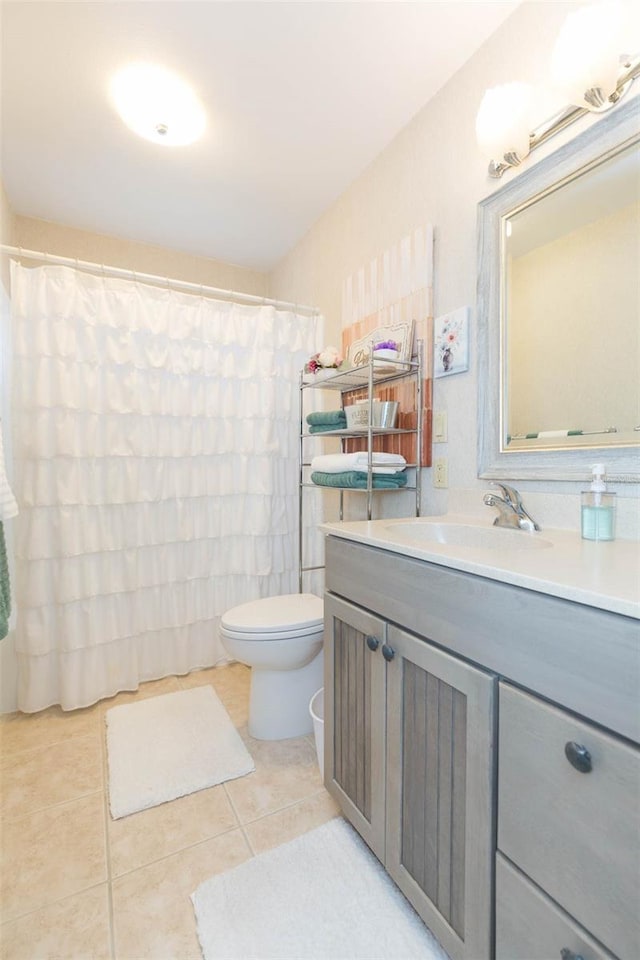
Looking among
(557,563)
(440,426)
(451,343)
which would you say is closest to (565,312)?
(451,343)

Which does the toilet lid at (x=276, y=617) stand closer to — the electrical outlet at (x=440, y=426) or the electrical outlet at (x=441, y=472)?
the electrical outlet at (x=441, y=472)

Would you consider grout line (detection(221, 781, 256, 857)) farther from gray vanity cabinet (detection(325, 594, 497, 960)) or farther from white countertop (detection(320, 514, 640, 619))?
white countertop (detection(320, 514, 640, 619))

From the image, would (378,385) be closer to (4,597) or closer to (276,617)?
(276,617)

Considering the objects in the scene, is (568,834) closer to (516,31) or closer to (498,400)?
(498,400)

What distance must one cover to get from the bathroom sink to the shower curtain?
3.54 ft

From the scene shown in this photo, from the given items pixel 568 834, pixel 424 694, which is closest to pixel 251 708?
pixel 424 694

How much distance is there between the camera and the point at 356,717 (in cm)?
110

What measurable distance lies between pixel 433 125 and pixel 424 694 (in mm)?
1854

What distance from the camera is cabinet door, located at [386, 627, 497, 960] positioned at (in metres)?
0.73

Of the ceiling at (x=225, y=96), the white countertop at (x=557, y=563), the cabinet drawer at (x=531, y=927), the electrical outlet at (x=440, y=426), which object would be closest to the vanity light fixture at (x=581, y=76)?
the ceiling at (x=225, y=96)

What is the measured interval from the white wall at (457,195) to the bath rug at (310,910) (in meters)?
1.02

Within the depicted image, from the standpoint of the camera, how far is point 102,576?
1.90 metres

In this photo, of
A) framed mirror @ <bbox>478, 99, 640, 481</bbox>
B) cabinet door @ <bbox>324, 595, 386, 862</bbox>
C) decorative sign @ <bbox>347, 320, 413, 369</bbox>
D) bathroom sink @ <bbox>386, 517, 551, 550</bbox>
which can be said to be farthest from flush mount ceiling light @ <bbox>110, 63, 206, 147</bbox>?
cabinet door @ <bbox>324, 595, 386, 862</bbox>

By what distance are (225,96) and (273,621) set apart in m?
1.93
